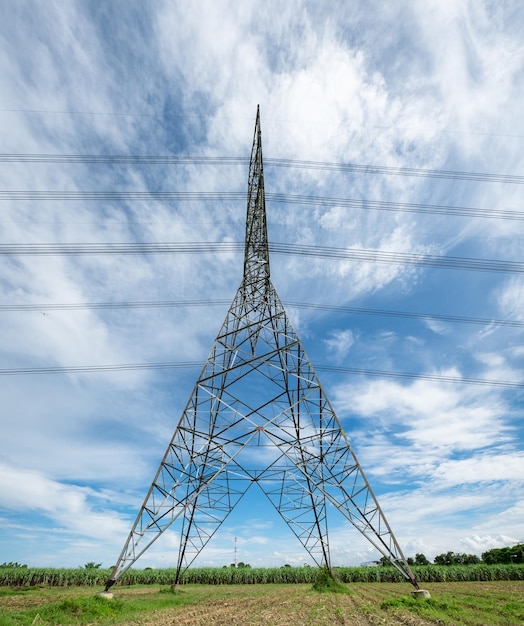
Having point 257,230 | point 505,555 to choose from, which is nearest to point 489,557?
point 505,555

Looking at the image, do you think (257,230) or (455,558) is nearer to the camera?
(257,230)

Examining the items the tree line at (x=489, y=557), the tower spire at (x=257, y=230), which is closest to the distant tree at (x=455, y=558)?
the tree line at (x=489, y=557)

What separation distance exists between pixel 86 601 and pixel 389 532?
11.3 m

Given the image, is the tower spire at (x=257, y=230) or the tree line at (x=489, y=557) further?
the tree line at (x=489, y=557)

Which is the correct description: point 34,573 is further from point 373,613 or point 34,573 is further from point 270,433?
point 373,613

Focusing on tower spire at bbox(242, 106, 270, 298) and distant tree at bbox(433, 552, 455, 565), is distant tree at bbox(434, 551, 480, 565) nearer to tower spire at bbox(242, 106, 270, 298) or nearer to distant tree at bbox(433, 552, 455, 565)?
distant tree at bbox(433, 552, 455, 565)

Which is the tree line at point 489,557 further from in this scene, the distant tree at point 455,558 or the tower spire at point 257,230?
the tower spire at point 257,230

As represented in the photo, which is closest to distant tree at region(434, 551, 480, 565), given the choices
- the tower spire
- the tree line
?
the tree line

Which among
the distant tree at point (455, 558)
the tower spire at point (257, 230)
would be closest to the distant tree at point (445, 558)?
the distant tree at point (455, 558)

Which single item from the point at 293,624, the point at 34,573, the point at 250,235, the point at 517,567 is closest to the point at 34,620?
the point at 293,624

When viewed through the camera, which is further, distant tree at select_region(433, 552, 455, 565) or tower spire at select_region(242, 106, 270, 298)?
distant tree at select_region(433, 552, 455, 565)

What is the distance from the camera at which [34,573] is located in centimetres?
3475

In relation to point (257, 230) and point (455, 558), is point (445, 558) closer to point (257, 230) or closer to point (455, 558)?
point (455, 558)

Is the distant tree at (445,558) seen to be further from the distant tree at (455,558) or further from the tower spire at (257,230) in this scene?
the tower spire at (257,230)
